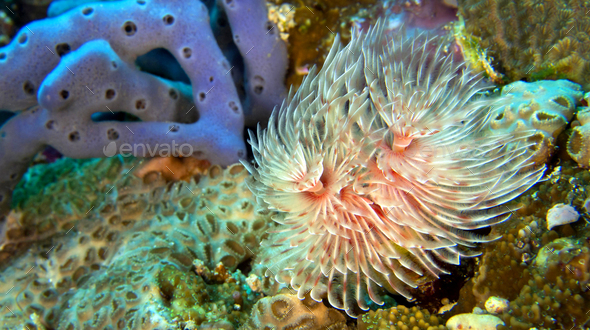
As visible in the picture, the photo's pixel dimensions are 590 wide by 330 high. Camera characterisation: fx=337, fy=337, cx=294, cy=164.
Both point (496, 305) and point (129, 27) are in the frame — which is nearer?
point (496, 305)

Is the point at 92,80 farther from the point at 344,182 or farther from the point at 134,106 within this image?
the point at 344,182

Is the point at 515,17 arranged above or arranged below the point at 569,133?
above

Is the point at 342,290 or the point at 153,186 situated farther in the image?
the point at 153,186

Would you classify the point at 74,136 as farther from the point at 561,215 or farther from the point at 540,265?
the point at 561,215

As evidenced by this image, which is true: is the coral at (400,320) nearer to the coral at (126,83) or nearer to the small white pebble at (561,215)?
the small white pebble at (561,215)

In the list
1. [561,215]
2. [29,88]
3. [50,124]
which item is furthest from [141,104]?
[561,215]

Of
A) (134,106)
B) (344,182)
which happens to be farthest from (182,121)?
(344,182)

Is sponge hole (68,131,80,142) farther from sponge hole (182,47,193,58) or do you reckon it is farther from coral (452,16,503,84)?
coral (452,16,503,84)
